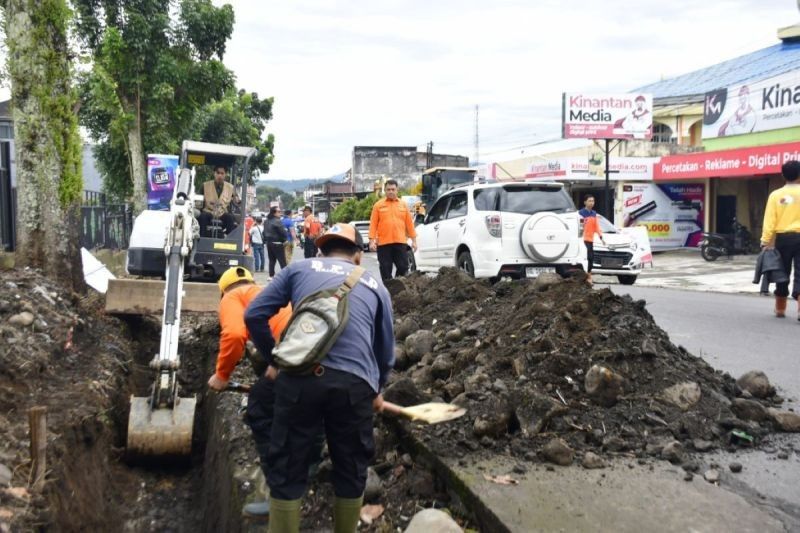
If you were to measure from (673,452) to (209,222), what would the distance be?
824 centimetres

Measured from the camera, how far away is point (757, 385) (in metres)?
5.30

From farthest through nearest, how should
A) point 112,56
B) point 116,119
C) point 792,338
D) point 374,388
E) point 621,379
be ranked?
point 116,119
point 112,56
point 792,338
point 621,379
point 374,388

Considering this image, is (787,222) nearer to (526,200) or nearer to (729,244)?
(526,200)

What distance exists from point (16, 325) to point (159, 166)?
13740 millimetres

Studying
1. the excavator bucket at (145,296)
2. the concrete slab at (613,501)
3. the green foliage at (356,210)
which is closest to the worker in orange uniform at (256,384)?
the concrete slab at (613,501)

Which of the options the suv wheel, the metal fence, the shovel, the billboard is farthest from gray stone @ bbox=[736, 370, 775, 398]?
the billboard

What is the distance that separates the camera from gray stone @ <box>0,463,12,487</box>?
14.5 feet

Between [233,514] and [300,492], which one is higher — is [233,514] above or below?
below

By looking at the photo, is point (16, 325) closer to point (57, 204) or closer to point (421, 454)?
point (57, 204)

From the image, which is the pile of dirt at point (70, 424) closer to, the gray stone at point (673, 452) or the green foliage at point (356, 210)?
the gray stone at point (673, 452)

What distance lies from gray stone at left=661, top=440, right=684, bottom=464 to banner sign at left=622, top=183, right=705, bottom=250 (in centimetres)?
2443

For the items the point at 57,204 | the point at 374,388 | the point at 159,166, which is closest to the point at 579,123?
the point at 159,166

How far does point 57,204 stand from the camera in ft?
32.2

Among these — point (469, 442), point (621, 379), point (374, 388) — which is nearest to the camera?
point (374, 388)
